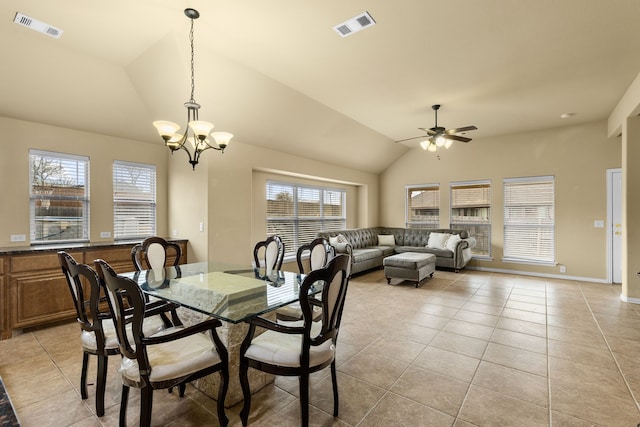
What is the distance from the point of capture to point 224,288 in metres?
2.47

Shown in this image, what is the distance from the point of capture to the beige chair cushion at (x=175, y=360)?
1726 mm

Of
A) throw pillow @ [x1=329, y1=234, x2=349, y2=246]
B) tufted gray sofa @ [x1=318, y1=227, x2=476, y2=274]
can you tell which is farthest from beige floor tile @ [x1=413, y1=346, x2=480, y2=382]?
throw pillow @ [x1=329, y1=234, x2=349, y2=246]

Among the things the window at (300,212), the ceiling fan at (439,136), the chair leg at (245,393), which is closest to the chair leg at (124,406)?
the chair leg at (245,393)

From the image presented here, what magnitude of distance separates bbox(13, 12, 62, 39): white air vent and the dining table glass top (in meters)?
2.45

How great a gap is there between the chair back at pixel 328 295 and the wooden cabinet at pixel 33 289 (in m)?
3.35

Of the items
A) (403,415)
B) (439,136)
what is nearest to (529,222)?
(439,136)

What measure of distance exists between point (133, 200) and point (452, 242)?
6181mm

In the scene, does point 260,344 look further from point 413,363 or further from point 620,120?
point 620,120

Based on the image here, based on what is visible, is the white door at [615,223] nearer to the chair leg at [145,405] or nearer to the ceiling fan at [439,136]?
the ceiling fan at [439,136]

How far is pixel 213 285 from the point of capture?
258 centimetres

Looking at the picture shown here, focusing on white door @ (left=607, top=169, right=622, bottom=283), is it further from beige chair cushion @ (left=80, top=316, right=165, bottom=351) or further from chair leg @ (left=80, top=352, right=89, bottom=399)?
chair leg @ (left=80, top=352, right=89, bottom=399)

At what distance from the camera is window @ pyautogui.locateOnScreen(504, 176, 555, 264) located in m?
6.35

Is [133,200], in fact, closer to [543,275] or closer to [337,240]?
[337,240]

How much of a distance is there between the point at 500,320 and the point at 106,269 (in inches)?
163
